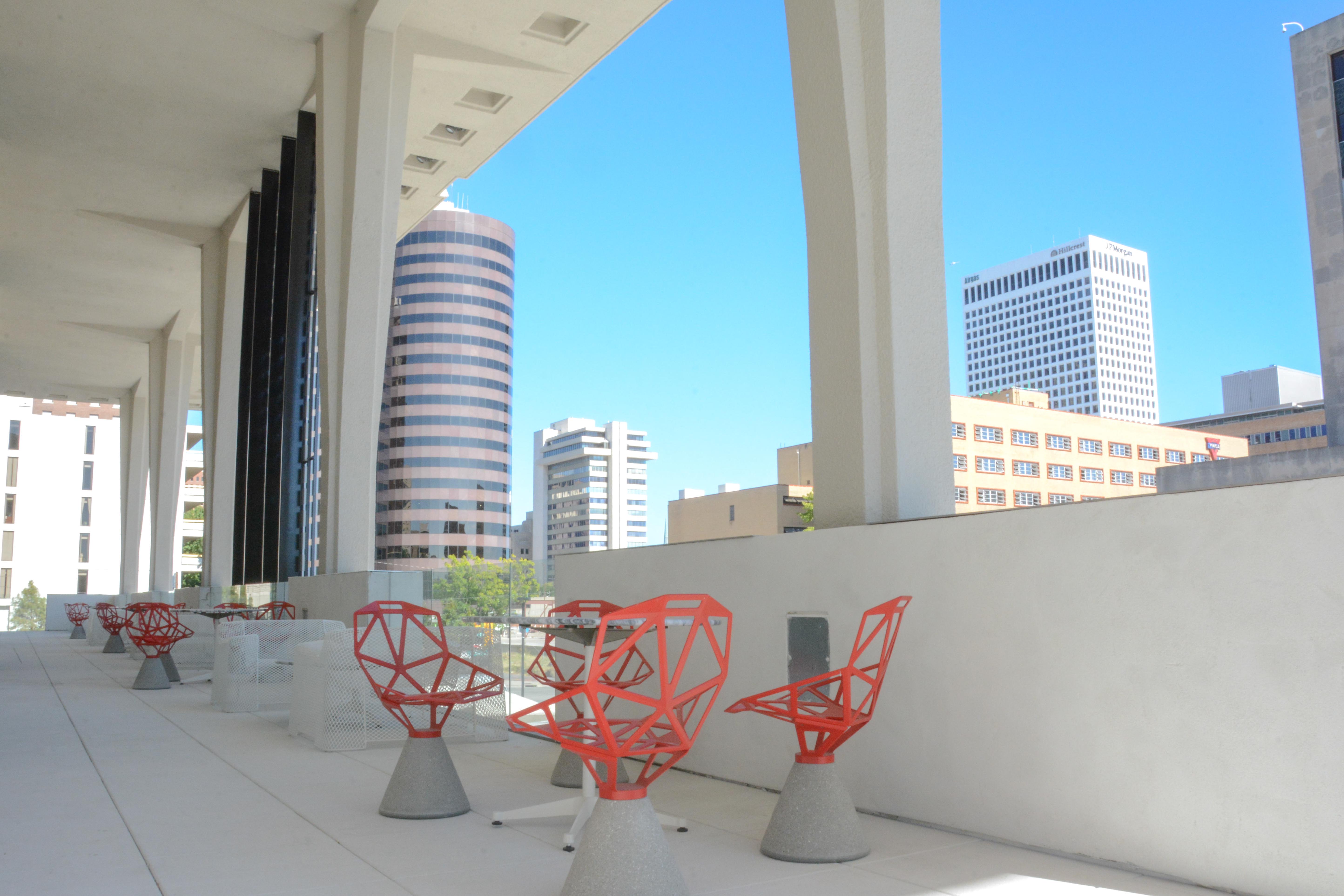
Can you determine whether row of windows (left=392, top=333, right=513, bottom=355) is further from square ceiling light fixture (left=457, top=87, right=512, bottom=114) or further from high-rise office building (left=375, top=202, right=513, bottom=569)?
square ceiling light fixture (left=457, top=87, right=512, bottom=114)

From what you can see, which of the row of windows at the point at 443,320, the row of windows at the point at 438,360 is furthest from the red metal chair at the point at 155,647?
the row of windows at the point at 443,320

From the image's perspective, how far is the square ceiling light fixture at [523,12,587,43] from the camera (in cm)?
1012

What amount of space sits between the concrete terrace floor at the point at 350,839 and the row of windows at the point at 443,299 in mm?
86038

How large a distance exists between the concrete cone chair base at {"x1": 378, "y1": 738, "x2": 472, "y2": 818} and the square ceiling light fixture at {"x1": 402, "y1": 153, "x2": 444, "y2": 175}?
11.0 metres

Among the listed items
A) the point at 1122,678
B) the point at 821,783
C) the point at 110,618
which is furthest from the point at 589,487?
the point at 1122,678

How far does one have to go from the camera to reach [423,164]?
1359 cm

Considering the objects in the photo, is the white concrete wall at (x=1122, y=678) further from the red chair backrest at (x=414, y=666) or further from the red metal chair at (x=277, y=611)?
the red metal chair at (x=277, y=611)

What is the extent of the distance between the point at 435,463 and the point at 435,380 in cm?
773

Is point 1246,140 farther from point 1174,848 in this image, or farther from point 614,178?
point 1174,848

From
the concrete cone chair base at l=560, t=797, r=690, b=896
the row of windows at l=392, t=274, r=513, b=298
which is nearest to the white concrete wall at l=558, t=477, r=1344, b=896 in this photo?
the concrete cone chair base at l=560, t=797, r=690, b=896

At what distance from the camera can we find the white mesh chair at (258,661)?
7664 millimetres

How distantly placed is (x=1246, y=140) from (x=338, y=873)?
147 metres

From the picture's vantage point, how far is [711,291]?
13925 cm

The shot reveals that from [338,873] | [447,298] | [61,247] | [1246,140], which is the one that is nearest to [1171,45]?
[1246,140]
